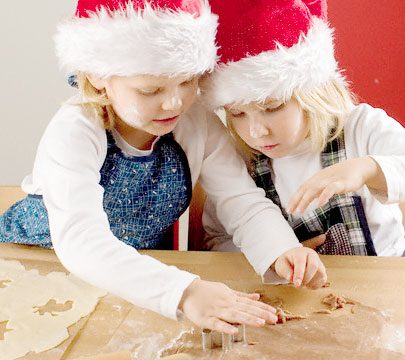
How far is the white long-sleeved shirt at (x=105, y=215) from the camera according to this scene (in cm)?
95

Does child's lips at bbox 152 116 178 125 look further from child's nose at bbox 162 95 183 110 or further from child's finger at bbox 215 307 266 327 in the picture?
child's finger at bbox 215 307 266 327

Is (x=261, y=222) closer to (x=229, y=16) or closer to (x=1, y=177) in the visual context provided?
(x=229, y=16)

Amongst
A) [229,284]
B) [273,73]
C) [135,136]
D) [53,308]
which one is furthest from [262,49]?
[53,308]

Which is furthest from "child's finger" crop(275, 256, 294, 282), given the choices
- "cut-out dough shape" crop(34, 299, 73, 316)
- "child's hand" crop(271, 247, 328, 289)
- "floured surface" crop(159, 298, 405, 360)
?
"cut-out dough shape" crop(34, 299, 73, 316)

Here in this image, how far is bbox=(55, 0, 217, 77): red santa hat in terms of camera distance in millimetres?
1010

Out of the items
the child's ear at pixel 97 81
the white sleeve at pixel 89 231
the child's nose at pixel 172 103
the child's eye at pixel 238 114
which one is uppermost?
the child's ear at pixel 97 81

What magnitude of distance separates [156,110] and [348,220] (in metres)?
0.41

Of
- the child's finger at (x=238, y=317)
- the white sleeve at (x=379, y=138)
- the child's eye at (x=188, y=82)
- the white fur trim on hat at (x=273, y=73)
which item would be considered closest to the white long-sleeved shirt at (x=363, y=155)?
the white sleeve at (x=379, y=138)

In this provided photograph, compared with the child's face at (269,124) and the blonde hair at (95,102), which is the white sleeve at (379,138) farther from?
the blonde hair at (95,102)

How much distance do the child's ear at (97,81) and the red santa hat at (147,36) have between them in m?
0.03

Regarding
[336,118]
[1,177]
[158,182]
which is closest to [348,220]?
[336,118]

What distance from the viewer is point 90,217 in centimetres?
102

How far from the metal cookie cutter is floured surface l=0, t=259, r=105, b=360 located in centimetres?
18

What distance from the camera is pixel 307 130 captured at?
1198 mm
